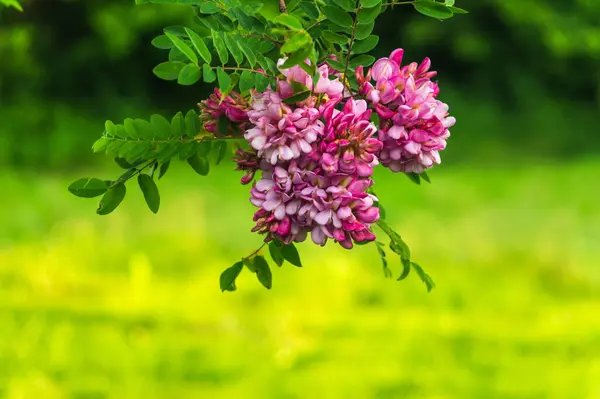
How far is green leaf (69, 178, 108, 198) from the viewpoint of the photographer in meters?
2.49

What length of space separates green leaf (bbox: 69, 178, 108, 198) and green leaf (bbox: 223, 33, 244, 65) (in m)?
0.47

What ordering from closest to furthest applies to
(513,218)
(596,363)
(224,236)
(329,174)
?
(329,174) < (596,363) < (224,236) < (513,218)

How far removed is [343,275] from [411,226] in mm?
2313

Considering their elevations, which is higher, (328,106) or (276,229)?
(328,106)

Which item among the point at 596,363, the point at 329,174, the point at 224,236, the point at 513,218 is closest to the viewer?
the point at 329,174

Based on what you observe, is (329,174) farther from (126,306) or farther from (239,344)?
(126,306)

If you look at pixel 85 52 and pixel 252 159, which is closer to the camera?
pixel 252 159

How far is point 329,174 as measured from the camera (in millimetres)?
2244

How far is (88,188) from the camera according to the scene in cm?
250

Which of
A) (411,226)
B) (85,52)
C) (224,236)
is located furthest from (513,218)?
(85,52)

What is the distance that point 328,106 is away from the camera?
7.43ft

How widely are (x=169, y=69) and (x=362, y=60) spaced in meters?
0.52

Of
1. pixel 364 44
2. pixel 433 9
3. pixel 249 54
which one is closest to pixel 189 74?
pixel 249 54

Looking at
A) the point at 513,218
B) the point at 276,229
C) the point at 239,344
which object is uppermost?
the point at 276,229
